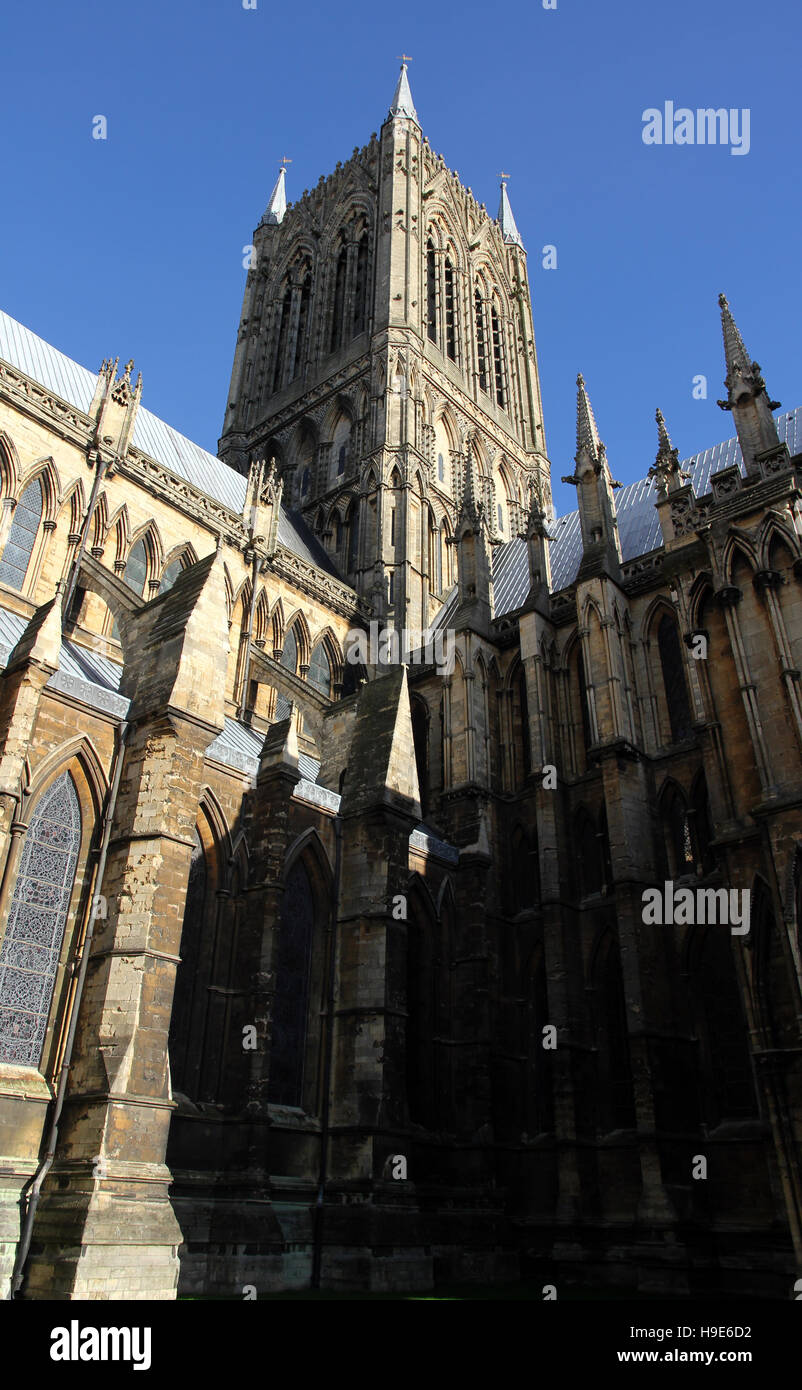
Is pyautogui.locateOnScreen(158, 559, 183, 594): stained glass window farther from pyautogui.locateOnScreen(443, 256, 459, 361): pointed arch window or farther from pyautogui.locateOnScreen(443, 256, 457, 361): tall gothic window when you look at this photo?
pyautogui.locateOnScreen(443, 256, 457, 361): tall gothic window

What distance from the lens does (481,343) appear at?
44.3 m

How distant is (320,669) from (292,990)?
13794 millimetres

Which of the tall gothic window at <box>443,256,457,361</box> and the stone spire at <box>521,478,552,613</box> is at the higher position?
the tall gothic window at <box>443,256,457,361</box>

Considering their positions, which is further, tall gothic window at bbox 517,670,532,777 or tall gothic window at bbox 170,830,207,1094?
tall gothic window at bbox 517,670,532,777

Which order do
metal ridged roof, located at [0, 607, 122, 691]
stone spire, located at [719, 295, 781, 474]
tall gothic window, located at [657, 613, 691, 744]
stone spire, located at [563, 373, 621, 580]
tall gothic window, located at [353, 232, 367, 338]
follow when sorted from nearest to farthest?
metal ridged roof, located at [0, 607, 122, 691]
stone spire, located at [719, 295, 781, 474]
tall gothic window, located at [657, 613, 691, 744]
stone spire, located at [563, 373, 621, 580]
tall gothic window, located at [353, 232, 367, 338]

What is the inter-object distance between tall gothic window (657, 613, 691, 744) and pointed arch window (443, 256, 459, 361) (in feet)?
75.1

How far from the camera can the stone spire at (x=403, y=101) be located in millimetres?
44375

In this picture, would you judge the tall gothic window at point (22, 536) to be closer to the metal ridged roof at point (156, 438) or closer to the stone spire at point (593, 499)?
the metal ridged roof at point (156, 438)

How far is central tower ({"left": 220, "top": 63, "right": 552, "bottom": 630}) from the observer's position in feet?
111

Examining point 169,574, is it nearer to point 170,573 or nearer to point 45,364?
point 170,573

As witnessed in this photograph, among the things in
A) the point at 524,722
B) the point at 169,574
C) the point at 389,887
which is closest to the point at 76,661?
the point at 389,887

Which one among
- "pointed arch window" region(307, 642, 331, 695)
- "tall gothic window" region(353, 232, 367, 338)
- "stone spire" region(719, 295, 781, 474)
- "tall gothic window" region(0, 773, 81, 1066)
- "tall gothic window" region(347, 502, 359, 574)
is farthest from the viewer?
"tall gothic window" region(353, 232, 367, 338)

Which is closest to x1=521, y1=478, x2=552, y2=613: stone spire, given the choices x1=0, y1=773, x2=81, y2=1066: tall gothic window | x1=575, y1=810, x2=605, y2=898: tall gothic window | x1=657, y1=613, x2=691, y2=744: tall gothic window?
x1=657, y1=613, x2=691, y2=744: tall gothic window
